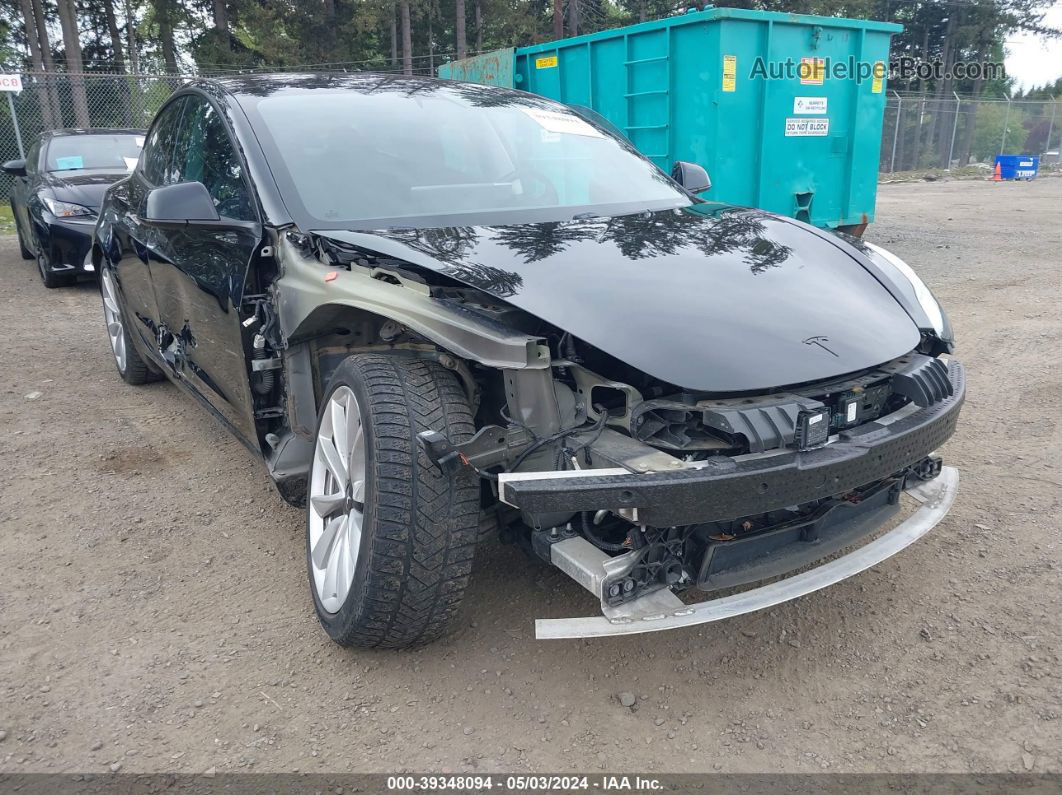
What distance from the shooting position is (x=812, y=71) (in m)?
8.44

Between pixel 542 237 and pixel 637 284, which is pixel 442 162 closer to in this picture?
pixel 542 237

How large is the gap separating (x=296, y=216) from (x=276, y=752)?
1.68 meters

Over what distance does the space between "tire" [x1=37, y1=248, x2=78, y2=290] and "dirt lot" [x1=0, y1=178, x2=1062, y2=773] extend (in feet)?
17.2

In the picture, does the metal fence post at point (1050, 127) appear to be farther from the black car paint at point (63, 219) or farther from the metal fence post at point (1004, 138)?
the black car paint at point (63, 219)

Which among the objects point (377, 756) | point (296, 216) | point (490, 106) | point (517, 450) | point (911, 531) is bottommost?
point (377, 756)

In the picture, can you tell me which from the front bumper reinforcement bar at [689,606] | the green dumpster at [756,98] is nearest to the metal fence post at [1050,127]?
the green dumpster at [756,98]

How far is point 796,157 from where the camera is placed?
338 inches

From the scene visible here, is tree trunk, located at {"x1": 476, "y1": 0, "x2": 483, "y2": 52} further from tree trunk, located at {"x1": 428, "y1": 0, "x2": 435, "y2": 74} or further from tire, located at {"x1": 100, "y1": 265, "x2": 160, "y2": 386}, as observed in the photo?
tire, located at {"x1": 100, "y1": 265, "x2": 160, "y2": 386}

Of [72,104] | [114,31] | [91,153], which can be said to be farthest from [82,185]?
[114,31]

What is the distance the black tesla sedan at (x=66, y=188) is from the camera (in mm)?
8023

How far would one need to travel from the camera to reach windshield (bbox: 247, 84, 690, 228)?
2904 millimetres

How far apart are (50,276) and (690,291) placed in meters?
8.08

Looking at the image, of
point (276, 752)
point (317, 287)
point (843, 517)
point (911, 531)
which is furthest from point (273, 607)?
point (911, 531)

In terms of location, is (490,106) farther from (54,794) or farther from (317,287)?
(54,794)
